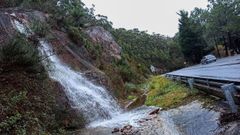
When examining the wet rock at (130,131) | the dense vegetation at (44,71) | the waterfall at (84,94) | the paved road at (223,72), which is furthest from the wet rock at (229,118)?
the waterfall at (84,94)

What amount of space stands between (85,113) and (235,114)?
34.9 ft

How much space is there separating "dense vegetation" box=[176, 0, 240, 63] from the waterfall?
1673 inches

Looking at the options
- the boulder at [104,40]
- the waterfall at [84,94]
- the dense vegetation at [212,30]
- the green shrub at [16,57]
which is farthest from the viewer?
the dense vegetation at [212,30]

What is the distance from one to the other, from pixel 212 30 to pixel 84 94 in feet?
165

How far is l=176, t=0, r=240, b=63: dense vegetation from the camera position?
60.3m

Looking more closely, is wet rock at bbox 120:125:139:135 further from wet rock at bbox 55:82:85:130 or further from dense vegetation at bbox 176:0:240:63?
dense vegetation at bbox 176:0:240:63

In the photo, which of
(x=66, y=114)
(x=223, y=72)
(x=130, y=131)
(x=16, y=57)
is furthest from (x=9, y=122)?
(x=223, y=72)

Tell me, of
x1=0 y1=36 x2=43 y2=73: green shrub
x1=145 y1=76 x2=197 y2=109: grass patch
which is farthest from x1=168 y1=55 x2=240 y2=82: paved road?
x1=0 y1=36 x2=43 y2=73: green shrub

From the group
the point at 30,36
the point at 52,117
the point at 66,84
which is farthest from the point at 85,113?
the point at 30,36

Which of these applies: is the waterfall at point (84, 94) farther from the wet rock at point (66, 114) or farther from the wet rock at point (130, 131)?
the wet rock at point (130, 131)

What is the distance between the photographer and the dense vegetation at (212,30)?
60.3 m

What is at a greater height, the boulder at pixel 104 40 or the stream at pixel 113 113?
the boulder at pixel 104 40

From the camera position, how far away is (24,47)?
44.1 feet

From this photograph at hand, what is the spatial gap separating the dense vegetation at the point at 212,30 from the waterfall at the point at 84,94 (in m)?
42.5
